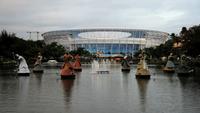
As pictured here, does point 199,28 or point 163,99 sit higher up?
point 199,28

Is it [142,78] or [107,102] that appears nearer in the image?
[107,102]

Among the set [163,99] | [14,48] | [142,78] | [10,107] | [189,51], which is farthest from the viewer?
[14,48]

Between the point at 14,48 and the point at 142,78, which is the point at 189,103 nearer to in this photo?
the point at 142,78

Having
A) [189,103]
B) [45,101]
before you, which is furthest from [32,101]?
[189,103]

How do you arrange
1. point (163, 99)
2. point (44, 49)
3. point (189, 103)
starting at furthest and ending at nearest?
point (44, 49), point (163, 99), point (189, 103)

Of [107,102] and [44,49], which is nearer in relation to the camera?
[107,102]

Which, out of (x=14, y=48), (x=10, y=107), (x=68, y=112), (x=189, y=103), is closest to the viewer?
(x=68, y=112)

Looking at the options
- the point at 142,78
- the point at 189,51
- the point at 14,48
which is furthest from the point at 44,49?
the point at 142,78

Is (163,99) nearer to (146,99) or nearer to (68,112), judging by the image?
(146,99)

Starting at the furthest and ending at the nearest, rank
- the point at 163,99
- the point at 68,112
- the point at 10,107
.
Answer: the point at 163,99
the point at 10,107
the point at 68,112

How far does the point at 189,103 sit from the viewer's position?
61.7 ft

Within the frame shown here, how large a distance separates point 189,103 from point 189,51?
166 ft

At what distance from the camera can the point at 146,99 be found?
67.4ft

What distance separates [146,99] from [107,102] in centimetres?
239
